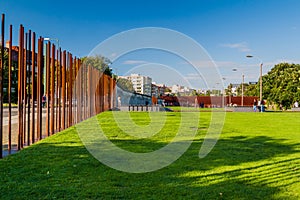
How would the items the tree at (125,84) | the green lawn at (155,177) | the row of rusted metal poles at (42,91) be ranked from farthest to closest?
the tree at (125,84) < the row of rusted metal poles at (42,91) < the green lawn at (155,177)

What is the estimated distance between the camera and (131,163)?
20.1 ft

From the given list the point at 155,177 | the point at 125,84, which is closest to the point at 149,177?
the point at 155,177

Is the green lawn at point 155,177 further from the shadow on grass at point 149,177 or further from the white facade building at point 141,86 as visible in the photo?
the white facade building at point 141,86

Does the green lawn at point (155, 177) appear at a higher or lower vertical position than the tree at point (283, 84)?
lower

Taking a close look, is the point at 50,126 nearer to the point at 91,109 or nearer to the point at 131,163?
the point at 131,163

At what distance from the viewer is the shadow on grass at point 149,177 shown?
4.20 metres

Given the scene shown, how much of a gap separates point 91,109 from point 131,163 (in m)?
13.5

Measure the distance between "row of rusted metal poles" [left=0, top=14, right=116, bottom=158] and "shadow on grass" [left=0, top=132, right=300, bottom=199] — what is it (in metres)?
1.12

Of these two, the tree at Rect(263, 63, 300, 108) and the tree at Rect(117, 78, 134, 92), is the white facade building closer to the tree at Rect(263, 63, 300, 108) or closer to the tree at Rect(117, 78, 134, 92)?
the tree at Rect(117, 78, 134, 92)

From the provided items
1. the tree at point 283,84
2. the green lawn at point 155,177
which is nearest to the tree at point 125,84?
the tree at point 283,84

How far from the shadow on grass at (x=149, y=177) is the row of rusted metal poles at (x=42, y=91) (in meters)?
1.12

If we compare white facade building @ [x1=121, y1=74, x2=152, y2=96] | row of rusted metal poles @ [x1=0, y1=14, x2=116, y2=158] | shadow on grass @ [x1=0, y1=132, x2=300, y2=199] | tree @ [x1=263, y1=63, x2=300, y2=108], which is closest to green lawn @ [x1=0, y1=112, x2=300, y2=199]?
shadow on grass @ [x1=0, y1=132, x2=300, y2=199]

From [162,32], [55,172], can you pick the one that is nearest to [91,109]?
[162,32]

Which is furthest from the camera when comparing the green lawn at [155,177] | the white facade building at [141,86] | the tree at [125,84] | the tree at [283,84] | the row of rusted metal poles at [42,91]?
the white facade building at [141,86]
